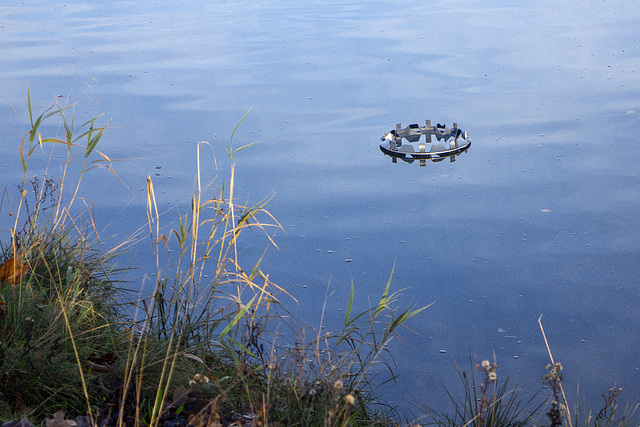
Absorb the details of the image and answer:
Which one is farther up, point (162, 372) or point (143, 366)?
point (162, 372)

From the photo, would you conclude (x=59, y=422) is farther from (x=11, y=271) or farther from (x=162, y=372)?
(x=11, y=271)

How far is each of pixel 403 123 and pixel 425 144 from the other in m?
0.32

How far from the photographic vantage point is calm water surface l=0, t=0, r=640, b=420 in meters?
2.85

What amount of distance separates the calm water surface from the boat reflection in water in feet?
0.38

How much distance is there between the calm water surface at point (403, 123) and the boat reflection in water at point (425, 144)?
0.38 ft

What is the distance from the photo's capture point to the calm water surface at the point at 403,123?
285 centimetres

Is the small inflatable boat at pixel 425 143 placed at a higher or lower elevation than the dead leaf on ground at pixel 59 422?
lower

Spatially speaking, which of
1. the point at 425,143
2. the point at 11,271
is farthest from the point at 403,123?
the point at 11,271

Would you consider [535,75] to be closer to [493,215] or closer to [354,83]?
[354,83]

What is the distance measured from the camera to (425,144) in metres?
4.79

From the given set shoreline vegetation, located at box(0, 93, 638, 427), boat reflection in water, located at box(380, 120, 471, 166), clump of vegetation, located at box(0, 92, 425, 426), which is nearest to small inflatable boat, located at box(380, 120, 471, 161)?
boat reflection in water, located at box(380, 120, 471, 166)

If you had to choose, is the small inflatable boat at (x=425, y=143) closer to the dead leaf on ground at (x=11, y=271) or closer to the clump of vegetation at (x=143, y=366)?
the clump of vegetation at (x=143, y=366)

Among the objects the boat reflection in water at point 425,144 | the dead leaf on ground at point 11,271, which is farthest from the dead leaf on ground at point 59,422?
the boat reflection in water at point 425,144

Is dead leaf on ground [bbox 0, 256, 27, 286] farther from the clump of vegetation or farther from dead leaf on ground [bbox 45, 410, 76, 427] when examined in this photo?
dead leaf on ground [bbox 45, 410, 76, 427]
